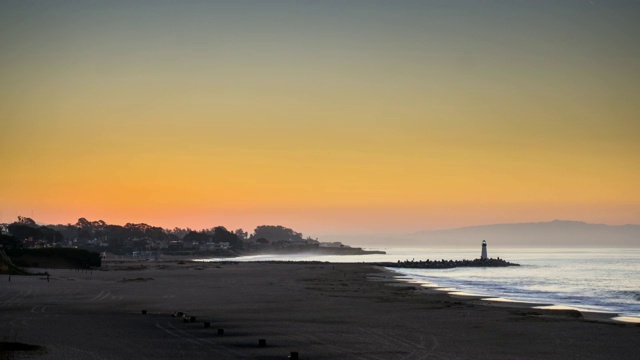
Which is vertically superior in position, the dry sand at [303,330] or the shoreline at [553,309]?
the shoreline at [553,309]

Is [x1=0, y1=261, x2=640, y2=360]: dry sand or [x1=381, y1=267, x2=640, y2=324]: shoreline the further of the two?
[x1=381, y1=267, x2=640, y2=324]: shoreline

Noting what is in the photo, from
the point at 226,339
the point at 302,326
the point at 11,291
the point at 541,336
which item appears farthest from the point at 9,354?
the point at 11,291

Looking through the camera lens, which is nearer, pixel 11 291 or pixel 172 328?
pixel 172 328

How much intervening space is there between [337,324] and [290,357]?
33.2 ft

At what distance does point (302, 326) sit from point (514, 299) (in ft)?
74.8

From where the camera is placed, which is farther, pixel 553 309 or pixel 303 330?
pixel 553 309

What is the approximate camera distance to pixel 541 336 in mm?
24953

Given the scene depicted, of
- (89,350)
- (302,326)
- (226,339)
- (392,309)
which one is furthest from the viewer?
(392,309)

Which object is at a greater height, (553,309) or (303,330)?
(553,309)

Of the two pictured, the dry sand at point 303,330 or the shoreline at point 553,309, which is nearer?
the dry sand at point 303,330

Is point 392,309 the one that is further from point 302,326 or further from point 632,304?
point 632,304

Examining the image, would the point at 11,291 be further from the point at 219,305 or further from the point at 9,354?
the point at 9,354

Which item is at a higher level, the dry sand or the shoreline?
the shoreline

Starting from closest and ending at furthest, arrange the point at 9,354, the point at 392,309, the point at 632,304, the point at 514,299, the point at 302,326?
the point at 9,354 < the point at 302,326 < the point at 392,309 < the point at 632,304 < the point at 514,299
